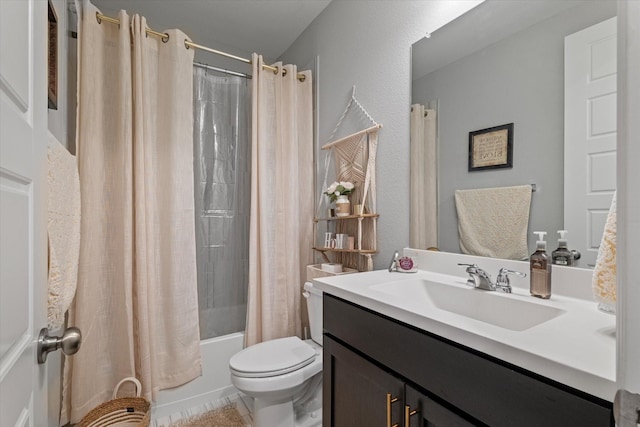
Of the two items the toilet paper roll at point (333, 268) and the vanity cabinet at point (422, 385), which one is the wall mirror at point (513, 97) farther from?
the toilet paper roll at point (333, 268)

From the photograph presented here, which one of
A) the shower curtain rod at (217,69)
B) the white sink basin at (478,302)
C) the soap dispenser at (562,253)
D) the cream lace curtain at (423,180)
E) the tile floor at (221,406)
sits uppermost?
the shower curtain rod at (217,69)

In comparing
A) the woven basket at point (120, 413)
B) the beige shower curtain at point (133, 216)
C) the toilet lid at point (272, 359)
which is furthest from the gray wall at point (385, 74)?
the woven basket at point (120, 413)

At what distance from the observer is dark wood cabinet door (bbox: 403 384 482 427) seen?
671 mm

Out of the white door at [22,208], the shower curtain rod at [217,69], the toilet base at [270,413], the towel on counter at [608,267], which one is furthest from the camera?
the shower curtain rod at [217,69]

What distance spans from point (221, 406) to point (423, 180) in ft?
5.84

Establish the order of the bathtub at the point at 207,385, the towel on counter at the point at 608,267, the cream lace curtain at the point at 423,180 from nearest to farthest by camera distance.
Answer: the towel on counter at the point at 608,267, the cream lace curtain at the point at 423,180, the bathtub at the point at 207,385

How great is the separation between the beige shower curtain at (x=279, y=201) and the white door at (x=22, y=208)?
1.31m

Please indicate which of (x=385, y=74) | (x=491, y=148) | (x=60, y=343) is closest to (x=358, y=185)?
(x=385, y=74)

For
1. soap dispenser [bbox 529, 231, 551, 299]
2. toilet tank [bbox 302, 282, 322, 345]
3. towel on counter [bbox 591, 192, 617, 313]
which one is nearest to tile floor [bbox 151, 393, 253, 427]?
toilet tank [bbox 302, 282, 322, 345]

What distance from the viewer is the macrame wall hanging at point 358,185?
1.62 m

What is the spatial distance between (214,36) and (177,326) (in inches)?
86.8

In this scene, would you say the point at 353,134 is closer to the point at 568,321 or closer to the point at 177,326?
the point at 568,321

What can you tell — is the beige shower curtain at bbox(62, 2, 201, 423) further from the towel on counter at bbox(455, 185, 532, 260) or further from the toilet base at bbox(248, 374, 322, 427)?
the towel on counter at bbox(455, 185, 532, 260)

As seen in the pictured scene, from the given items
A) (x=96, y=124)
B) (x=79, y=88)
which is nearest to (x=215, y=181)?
(x=96, y=124)
